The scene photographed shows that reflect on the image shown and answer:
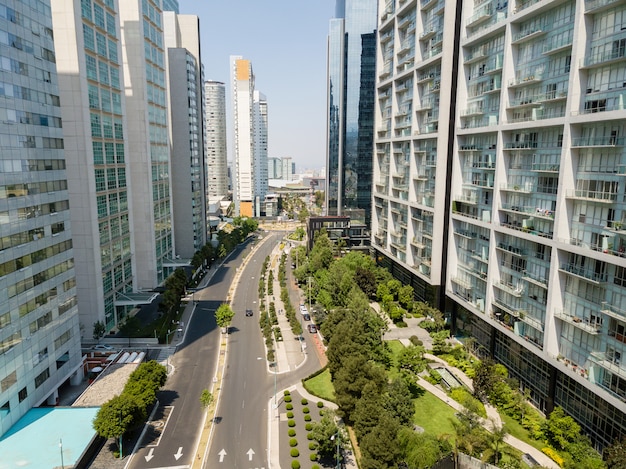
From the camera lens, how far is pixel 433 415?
4562 cm

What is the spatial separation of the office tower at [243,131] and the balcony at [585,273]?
531 ft

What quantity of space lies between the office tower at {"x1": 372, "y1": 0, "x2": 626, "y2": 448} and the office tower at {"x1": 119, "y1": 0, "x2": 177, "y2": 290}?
45.8 meters

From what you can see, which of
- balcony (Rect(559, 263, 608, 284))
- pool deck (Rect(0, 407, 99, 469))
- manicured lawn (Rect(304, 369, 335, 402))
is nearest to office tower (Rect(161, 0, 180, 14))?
manicured lawn (Rect(304, 369, 335, 402))

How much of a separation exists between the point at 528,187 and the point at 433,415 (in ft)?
86.9

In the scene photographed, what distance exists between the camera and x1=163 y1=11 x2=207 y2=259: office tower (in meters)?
100

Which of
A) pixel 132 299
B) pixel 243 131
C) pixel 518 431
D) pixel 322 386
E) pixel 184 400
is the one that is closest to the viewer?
pixel 518 431

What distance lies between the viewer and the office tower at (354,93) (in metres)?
128

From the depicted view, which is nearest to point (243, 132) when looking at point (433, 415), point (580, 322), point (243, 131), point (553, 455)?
point (243, 131)

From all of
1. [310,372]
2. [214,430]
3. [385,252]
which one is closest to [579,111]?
[310,372]

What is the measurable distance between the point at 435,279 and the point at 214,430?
128ft

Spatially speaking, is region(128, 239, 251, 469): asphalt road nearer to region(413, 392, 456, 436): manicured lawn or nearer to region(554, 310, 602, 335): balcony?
region(413, 392, 456, 436): manicured lawn

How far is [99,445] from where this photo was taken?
4062 centimetres

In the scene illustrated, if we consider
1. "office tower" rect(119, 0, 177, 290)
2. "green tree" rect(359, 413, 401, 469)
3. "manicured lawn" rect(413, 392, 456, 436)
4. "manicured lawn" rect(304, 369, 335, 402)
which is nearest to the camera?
"green tree" rect(359, 413, 401, 469)

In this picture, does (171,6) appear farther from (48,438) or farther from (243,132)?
(48,438)
